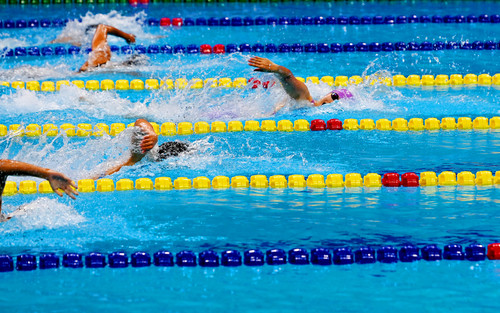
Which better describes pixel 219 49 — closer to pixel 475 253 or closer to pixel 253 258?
pixel 253 258

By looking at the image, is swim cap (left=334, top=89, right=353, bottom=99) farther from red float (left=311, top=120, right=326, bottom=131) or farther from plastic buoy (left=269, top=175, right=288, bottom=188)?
plastic buoy (left=269, top=175, right=288, bottom=188)

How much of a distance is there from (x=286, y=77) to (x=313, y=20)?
12.2 feet

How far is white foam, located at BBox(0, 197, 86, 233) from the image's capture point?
15.6 feet

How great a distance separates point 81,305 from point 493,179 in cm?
293

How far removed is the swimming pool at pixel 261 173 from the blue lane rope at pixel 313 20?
137 mm

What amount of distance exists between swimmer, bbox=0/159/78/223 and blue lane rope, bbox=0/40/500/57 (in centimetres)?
509

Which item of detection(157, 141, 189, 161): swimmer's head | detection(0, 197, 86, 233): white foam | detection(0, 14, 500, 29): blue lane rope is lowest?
detection(0, 197, 86, 233): white foam

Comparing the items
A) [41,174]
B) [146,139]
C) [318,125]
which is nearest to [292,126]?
[318,125]

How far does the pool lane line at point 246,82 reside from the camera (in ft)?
26.3

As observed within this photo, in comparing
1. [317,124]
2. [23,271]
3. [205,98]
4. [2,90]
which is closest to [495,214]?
[317,124]

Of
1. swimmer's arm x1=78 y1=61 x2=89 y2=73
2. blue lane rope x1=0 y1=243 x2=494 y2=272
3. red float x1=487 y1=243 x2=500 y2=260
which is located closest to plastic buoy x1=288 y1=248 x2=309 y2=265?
blue lane rope x1=0 y1=243 x2=494 y2=272

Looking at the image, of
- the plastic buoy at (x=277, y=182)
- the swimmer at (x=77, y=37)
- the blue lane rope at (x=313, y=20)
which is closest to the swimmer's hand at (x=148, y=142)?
the plastic buoy at (x=277, y=182)

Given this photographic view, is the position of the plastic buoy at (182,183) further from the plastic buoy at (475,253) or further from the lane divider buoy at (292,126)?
the plastic buoy at (475,253)

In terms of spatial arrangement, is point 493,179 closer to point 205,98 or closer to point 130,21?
point 205,98
